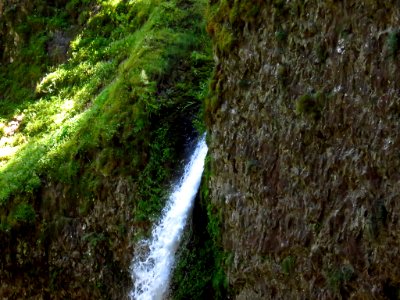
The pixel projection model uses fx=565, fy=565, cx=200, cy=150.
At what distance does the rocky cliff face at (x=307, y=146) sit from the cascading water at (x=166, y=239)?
28.2 inches

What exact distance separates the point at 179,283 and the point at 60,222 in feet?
8.57

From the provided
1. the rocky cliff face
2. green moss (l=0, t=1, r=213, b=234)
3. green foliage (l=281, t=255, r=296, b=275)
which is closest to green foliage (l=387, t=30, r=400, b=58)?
the rocky cliff face

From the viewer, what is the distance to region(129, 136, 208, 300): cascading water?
6652 mm

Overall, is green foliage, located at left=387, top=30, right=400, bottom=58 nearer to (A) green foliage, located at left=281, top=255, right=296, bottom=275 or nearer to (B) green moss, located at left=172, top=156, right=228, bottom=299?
(A) green foliage, located at left=281, top=255, right=296, bottom=275

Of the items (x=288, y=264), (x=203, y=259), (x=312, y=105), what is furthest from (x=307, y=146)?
(x=203, y=259)

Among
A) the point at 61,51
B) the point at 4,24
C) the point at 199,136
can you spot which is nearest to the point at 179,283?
the point at 199,136

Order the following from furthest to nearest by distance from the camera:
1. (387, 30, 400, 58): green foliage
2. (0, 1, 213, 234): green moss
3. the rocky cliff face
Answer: (0, 1, 213, 234): green moss
the rocky cliff face
(387, 30, 400, 58): green foliage

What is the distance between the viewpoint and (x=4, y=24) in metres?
14.6

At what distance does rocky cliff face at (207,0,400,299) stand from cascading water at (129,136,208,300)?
0.72 metres

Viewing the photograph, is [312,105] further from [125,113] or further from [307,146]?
[125,113]

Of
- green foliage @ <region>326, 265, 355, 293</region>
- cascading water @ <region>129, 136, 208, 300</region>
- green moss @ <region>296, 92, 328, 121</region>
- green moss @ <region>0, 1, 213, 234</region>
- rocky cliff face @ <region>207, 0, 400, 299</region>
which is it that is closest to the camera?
rocky cliff face @ <region>207, 0, 400, 299</region>

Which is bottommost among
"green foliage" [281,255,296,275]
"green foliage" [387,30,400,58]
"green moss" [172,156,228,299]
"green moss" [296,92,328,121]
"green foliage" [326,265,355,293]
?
"green moss" [172,156,228,299]

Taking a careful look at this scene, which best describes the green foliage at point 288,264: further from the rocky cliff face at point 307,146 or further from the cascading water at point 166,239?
the cascading water at point 166,239

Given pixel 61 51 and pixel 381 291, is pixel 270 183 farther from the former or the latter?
pixel 61 51
